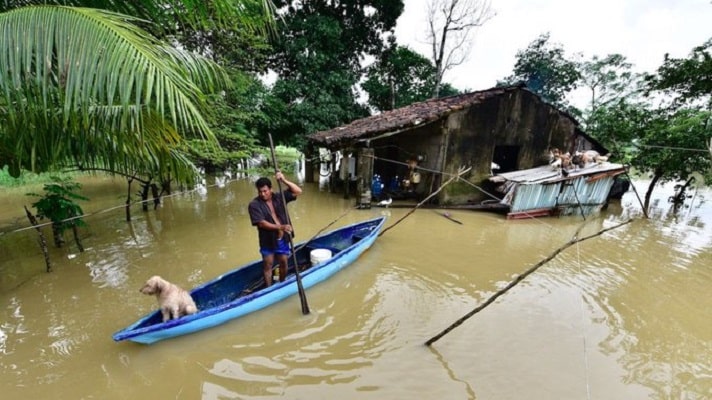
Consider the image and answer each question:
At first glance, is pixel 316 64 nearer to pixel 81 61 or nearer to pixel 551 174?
pixel 551 174

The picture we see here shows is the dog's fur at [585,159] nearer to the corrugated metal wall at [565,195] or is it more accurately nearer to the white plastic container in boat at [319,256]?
the corrugated metal wall at [565,195]

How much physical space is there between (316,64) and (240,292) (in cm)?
1398

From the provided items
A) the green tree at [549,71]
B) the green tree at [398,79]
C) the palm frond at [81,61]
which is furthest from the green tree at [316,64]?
the palm frond at [81,61]

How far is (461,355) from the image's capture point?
4070mm

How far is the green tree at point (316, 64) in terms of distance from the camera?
16.4 metres

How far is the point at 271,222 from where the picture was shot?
493 centimetres

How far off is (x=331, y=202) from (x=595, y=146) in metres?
10.9

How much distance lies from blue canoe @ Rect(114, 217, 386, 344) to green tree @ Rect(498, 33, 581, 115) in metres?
17.4

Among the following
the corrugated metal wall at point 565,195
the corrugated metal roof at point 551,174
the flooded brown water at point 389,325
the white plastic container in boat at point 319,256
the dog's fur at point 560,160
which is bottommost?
the flooded brown water at point 389,325

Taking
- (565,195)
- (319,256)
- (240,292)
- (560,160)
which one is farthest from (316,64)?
(240,292)

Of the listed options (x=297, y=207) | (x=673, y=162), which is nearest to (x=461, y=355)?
(x=297, y=207)

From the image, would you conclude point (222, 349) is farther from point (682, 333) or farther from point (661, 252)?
point (661, 252)

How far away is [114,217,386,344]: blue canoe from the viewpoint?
12.6ft

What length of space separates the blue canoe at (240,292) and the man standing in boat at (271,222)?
0.37 metres
